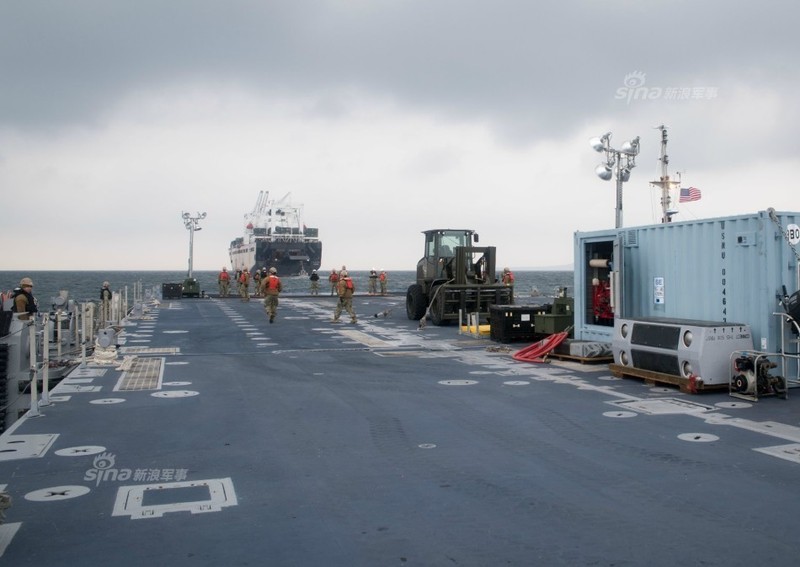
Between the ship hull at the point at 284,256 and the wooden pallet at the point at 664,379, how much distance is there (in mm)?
85592

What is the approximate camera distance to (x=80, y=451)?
6723 mm

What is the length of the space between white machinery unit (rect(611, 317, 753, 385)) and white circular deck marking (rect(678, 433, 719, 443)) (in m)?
2.63

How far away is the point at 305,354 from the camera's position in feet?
Result: 48.3

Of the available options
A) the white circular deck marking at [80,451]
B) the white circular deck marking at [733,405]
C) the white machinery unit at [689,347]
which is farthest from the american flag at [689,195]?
the white circular deck marking at [80,451]

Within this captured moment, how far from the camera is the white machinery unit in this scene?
976 cm

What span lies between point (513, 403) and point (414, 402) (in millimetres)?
1303

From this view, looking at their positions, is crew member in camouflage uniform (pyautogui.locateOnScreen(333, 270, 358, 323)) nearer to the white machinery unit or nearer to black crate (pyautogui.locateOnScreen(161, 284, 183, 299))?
the white machinery unit

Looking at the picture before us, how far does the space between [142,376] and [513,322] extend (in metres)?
8.69

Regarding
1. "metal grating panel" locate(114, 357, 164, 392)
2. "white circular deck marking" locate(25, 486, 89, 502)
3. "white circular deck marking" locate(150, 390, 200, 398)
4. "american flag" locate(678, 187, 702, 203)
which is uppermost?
"american flag" locate(678, 187, 702, 203)

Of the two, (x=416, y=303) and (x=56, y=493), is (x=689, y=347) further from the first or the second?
(x=416, y=303)

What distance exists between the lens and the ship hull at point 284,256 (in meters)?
96.0

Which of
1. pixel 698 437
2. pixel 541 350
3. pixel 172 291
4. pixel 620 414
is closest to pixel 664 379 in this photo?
pixel 620 414

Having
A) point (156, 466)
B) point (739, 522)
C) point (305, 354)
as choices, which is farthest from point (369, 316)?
point (739, 522)

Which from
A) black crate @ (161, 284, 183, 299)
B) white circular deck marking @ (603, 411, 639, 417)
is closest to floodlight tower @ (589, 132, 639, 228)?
white circular deck marking @ (603, 411, 639, 417)
